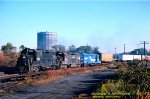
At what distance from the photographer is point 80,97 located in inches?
786

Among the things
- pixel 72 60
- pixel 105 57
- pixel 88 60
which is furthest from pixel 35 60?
pixel 105 57

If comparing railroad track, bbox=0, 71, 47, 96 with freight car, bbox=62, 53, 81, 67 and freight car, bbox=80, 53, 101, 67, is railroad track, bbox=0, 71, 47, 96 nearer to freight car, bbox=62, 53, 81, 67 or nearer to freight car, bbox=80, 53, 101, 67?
freight car, bbox=62, 53, 81, 67

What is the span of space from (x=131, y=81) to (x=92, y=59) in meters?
44.4

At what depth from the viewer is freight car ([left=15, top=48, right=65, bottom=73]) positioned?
3756cm

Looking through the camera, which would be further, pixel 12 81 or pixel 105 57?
pixel 105 57

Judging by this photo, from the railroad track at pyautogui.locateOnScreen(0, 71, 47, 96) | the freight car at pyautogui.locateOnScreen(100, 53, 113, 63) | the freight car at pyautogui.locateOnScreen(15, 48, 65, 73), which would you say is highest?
the freight car at pyautogui.locateOnScreen(100, 53, 113, 63)

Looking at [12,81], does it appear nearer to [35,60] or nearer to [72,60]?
[35,60]

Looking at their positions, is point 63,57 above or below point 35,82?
above

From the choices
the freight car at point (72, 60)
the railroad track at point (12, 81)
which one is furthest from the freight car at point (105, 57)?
the railroad track at point (12, 81)

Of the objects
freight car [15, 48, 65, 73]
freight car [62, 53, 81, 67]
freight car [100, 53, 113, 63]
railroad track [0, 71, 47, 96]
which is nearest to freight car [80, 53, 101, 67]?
freight car [62, 53, 81, 67]

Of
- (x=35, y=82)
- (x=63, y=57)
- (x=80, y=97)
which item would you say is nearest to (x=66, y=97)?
(x=80, y=97)

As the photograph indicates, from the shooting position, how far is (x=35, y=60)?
38.9m

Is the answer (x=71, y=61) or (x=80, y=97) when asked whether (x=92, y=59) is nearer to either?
(x=71, y=61)

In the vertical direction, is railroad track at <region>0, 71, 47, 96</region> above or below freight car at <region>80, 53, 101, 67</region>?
below
